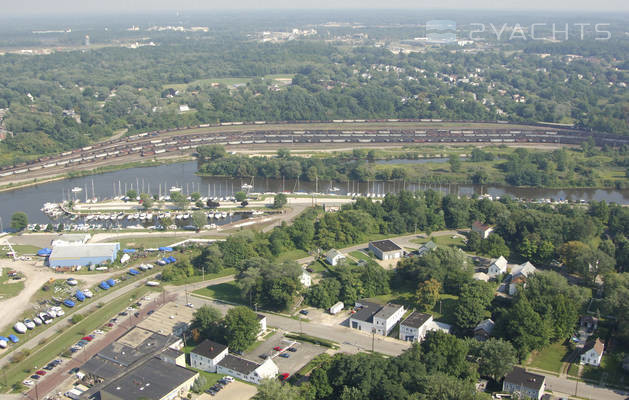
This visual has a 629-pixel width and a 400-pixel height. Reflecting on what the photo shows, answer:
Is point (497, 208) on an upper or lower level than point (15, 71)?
lower

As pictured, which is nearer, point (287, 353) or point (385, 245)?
point (287, 353)

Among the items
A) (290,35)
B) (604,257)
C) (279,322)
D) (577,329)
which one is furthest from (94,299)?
(290,35)

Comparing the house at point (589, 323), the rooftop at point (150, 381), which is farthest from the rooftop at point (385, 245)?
the rooftop at point (150, 381)

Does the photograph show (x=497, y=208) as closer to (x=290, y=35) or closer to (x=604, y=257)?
(x=604, y=257)

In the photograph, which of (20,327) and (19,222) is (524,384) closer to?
(20,327)

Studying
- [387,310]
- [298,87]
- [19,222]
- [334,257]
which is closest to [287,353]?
[387,310]

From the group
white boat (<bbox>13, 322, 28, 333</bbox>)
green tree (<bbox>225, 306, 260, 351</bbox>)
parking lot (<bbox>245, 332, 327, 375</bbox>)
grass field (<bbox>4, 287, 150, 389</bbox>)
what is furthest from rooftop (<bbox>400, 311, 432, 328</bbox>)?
white boat (<bbox>13, 322, 28, 333</bbox>)

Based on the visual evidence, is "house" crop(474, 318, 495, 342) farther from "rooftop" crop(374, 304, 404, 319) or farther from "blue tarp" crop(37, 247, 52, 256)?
"blue tarp" crop(37, 247, 52, 256)
